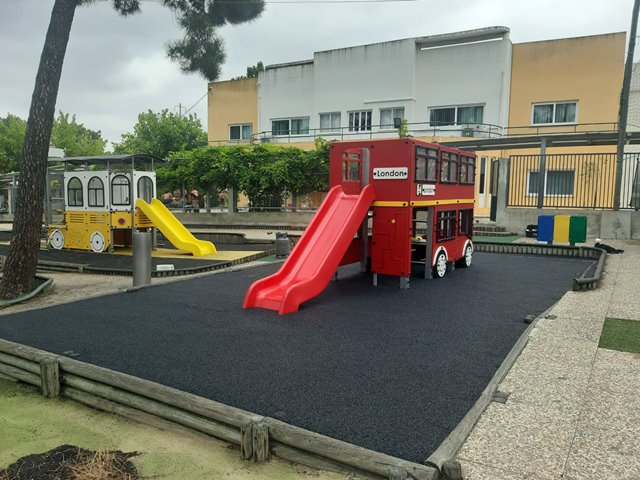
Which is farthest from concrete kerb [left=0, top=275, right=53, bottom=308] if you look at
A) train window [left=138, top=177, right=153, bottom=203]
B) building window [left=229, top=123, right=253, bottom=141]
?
building window [left=229, top=123, right=253, bottom=141]

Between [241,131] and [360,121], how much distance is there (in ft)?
33.1

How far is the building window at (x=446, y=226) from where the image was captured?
10.7m

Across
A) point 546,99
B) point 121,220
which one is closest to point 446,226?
point 121,220

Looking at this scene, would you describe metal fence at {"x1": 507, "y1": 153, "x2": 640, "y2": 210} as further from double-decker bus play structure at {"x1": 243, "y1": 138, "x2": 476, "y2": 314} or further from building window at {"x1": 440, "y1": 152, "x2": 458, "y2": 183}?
double-decker bus play structure at {"x1": 243, "y1": 138, "x2": 476, "y2": 314}

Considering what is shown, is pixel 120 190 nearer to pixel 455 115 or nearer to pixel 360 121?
pixel 360 121

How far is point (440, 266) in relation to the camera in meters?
10.7

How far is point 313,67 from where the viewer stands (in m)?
32.7

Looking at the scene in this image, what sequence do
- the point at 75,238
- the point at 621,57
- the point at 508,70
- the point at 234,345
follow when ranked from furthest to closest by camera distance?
the point at 508,70
the point at 621,57
the point at 75,238
the point at 234,345

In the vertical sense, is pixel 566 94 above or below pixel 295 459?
above

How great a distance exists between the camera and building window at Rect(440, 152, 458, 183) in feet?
35.2

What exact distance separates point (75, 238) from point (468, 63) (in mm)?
22300

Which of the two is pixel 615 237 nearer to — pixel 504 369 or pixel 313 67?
pixel 504 369

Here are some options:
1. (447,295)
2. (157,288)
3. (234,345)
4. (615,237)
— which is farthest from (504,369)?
(615,237)

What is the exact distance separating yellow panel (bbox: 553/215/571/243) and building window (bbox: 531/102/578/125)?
46.5 feet
